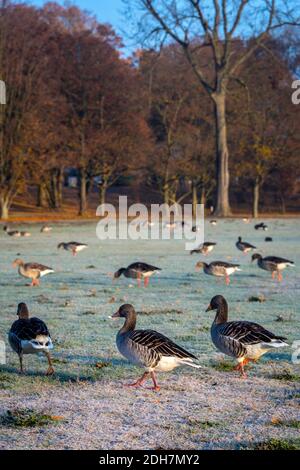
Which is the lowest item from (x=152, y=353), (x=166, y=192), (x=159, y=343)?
(x=152, y=353)

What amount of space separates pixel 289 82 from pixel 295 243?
4379 cm

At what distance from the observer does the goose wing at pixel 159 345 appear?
805 cm

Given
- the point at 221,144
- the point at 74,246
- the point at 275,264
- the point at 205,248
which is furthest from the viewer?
the point at 221,144

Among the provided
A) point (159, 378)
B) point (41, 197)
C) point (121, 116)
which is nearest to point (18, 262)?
point (159, 378)

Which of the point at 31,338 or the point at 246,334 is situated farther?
the point at 246,334

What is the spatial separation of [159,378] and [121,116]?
5441 centimetres

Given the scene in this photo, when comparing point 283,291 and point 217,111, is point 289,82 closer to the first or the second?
point 217,111

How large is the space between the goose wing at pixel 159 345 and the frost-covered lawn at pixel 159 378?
50 cm

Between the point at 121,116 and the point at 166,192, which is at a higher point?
the point at 121,116

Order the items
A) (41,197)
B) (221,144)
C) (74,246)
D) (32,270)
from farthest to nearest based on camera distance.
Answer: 1. (41,197)
2. (221,144)
3. (74,246)
4. (32,270)

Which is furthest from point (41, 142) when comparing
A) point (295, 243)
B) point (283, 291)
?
point (283, 291)

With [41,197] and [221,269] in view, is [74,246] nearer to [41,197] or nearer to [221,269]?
[221,269]

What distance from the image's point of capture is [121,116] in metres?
61.8

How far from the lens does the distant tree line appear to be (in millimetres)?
53531
